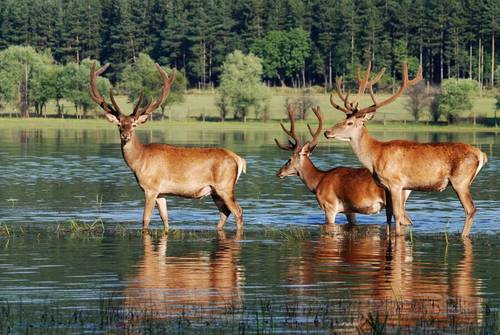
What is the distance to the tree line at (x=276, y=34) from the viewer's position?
523 feet

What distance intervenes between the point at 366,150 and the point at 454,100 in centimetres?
8263

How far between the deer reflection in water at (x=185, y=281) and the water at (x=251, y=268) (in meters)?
0.02

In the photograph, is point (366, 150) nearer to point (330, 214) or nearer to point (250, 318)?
point (330, 214)

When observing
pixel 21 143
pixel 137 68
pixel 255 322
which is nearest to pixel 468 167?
pixel 255 322

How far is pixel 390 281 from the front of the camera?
15969mm

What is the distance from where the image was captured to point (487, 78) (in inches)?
6171

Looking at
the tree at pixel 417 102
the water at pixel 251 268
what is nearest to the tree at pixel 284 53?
the tree at pixel 417 102

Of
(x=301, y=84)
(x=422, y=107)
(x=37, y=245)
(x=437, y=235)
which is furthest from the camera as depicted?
(x=301, y=84)

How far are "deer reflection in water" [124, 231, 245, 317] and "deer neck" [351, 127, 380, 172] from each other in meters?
2.74

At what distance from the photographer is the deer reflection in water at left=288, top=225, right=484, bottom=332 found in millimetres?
13477

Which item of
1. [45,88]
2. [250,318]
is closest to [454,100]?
[45,88]

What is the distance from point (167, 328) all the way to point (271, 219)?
1139 cm

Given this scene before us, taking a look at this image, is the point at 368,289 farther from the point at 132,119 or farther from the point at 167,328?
the point at 132,119

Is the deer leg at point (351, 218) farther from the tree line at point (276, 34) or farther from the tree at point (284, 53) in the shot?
the tree at point (284, 53)
